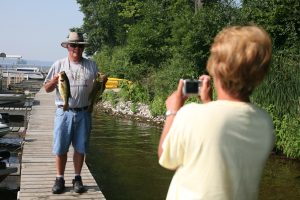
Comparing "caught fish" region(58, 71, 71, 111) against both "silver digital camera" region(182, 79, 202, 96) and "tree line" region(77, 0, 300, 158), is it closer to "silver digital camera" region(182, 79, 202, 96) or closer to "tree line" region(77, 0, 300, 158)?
"tree line" region(77, 0, 300, 158)

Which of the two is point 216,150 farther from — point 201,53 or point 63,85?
point 201,53

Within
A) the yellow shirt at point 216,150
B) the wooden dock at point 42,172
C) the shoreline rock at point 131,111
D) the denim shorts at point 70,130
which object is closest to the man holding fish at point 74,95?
the denim shorts at point 70,130

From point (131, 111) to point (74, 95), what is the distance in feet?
53.0

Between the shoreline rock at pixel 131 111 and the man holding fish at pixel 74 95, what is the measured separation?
1298cm

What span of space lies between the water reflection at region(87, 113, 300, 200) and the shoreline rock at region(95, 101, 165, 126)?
3.09m

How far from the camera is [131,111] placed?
70.8 ft

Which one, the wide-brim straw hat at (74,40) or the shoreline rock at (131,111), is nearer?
the wide-brim straw hat at (74,40)

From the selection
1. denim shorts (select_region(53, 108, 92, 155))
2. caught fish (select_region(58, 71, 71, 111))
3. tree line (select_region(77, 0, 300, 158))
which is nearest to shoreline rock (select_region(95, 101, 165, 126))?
tree line (select_region(77, 0, 300, 158))

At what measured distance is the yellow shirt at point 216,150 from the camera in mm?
1977

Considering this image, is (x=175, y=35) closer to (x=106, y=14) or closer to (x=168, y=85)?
(x=168, y=85)

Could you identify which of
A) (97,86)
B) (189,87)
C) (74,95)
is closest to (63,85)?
(74,95)

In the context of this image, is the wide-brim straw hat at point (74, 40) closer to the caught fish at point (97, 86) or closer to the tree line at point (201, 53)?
the caught fish at point (97, 86)

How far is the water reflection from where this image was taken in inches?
353

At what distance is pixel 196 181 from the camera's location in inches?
80.0
